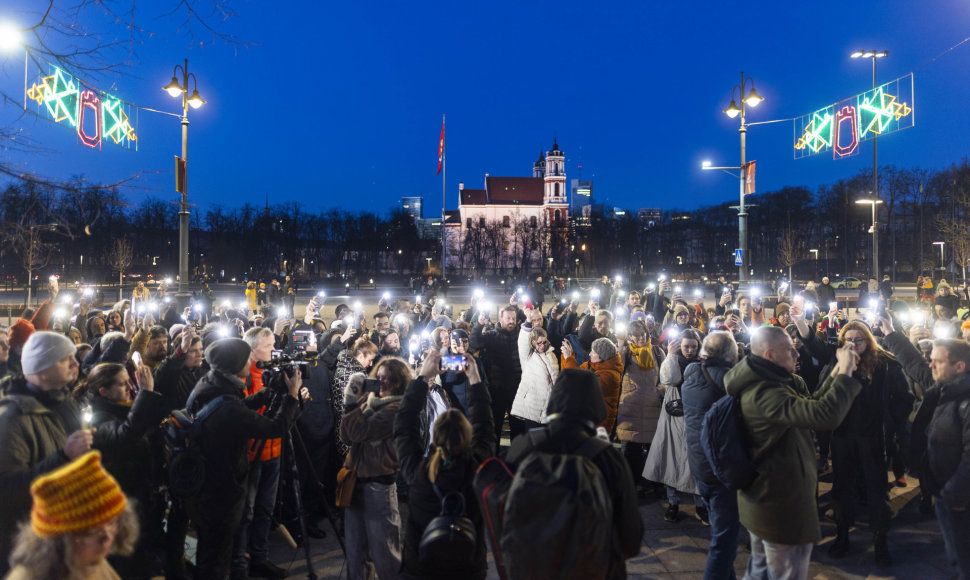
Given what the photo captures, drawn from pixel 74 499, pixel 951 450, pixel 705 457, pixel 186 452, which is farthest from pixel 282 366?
pixel 951 450

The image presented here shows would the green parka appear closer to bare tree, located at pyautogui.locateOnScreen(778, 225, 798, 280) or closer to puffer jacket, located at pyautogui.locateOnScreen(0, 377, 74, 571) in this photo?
puffer jacket, located at pyautogui.locateOnScreen(0, 377, 74, 571)

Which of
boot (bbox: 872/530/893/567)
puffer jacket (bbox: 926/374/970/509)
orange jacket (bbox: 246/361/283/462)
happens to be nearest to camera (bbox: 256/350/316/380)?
orange jacket (bbox: 246/361/283/462)

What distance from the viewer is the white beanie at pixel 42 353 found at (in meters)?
3.50

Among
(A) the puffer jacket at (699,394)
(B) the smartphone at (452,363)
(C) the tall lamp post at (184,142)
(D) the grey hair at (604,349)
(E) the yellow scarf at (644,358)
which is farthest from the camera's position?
(C) the tall lamp post at (184,142)

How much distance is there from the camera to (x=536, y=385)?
726 centimetres

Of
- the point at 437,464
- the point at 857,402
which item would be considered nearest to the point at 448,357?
the point at 437,464

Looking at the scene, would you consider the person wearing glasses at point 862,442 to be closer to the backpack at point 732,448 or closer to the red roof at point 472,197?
the backpack at point 732,448

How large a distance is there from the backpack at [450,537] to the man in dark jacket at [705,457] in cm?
210

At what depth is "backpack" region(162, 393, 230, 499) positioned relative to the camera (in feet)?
12.5

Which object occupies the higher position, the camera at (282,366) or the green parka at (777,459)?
the camera at (282,366)

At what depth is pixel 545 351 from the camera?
289 inches

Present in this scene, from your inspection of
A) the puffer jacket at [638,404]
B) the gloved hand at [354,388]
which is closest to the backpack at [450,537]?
the gloved hand at [354,388]

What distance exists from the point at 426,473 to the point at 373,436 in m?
0.91

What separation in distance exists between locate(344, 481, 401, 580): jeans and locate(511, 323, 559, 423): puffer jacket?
304 centimetres
